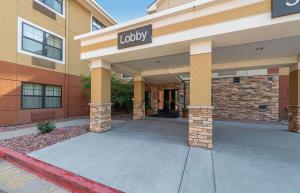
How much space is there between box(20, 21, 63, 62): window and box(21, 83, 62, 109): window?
6.69 feet

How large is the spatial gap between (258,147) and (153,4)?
12.2 m

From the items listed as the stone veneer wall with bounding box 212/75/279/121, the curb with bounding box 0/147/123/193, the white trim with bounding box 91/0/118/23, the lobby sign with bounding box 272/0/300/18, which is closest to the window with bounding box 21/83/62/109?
the curb with bounding box 0/147/123/193

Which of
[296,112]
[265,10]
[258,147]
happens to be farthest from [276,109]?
[265,10]

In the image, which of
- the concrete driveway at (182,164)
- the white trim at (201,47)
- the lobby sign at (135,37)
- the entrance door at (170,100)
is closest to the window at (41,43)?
the lobby sign at (135,37)

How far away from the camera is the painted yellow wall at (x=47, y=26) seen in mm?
8562

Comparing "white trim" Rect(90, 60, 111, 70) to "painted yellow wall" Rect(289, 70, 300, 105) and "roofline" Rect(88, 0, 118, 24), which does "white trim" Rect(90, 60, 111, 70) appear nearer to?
"painted yellow wall" Rect(289, 70, 300, 105)

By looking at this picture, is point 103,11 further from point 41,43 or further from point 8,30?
point 8,30

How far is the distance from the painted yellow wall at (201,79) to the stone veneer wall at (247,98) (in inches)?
326

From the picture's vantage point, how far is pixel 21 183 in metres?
3.43

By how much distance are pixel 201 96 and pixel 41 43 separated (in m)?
10.7

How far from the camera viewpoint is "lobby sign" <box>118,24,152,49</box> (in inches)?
219

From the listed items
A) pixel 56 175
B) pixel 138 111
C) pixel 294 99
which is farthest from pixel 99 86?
pixel 294 99

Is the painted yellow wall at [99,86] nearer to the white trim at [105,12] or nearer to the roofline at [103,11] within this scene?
the roofline at [103,11]

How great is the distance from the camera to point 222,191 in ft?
9.30
